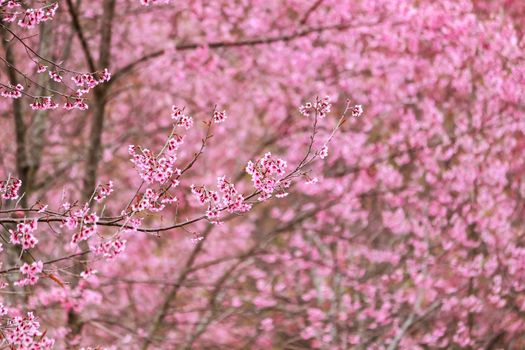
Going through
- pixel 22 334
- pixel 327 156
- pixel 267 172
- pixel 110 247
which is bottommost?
pixel 22 334

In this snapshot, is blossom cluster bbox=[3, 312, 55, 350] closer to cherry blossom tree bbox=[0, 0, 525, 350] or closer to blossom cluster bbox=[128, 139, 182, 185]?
blossom cluster bbox=[128, 139, 182, 185]

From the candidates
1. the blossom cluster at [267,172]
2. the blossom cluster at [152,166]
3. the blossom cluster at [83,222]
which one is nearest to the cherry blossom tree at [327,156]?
the blossom cluster at [152,166]

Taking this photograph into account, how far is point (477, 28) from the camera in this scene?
10258mm

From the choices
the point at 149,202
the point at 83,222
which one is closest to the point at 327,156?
the point at 149,202

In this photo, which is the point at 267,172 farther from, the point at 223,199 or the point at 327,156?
the point at 327,156

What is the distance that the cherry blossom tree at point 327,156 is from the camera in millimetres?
9359

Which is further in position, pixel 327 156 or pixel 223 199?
pixel 327 156

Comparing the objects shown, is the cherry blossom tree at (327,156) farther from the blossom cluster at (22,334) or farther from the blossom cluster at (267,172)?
the blossom cluster at (267,172)

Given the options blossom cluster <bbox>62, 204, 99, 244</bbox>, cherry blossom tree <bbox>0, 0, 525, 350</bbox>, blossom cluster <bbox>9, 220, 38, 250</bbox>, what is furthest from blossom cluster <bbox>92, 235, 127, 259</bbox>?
cherry blossom tree <bbox>0, 0, 525, 350</bbox>

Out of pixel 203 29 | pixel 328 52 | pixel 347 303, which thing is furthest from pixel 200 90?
pixel 347 303

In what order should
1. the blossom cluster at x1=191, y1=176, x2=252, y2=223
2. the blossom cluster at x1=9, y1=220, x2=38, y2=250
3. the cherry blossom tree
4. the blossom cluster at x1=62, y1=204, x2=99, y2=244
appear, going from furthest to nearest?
the cherry blossom tree
the blossom cluster at x1=191, y1=176, x2=252, y2=223
the blossom cluster at x1=62, y1=204, x2=99, y2=244
the blossom cluster at x1=9, y1=220, x2=38, y2=250

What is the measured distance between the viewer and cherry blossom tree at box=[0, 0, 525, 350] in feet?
30.7

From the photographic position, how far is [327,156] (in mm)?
12164

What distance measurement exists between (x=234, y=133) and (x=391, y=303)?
561cm
